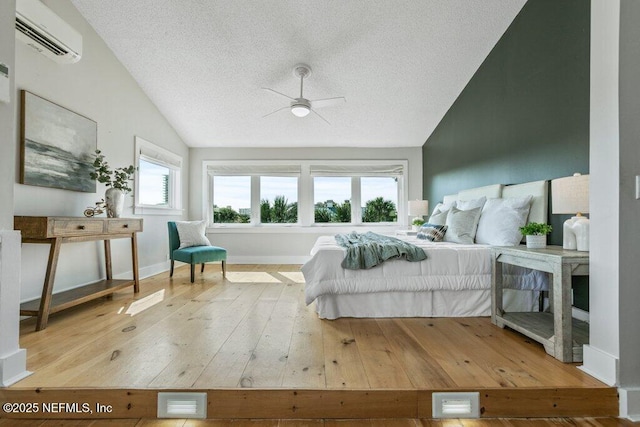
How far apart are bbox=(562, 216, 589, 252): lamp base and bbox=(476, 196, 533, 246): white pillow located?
2.35 ft

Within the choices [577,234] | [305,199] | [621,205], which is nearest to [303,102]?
[305,199]

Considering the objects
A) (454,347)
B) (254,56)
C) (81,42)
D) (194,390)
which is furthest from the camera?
(254,56)

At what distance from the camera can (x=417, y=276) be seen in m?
2.63

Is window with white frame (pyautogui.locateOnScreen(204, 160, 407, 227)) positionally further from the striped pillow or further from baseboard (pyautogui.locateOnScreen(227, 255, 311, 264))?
the striped pillow

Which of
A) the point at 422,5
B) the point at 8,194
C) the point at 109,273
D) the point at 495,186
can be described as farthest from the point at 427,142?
the point at 8,194

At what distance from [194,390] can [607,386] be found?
6.54 ft

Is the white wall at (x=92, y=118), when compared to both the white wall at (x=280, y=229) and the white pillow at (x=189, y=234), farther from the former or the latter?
the white wall at (x=280, y=229)

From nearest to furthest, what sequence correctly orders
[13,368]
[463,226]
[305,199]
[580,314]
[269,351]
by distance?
[13,368]
[269,351]
[580,314]
[463,226]
[305,199]

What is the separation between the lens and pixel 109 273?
3.46 m

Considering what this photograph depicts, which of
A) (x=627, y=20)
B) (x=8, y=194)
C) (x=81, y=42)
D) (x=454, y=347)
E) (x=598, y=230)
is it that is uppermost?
(x=81, y=42)

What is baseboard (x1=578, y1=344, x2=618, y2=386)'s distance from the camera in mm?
1564

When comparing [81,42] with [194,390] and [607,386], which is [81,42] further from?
[607,386]

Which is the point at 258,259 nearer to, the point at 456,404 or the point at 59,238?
the point at 59,238

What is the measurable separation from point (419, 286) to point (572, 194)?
1.23 metres
